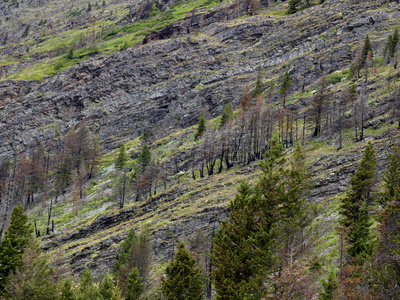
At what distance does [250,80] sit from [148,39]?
201 feet

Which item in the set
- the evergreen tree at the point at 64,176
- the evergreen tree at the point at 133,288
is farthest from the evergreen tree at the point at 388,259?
the evergreen tree at the point at 64,176

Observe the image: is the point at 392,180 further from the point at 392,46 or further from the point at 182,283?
the point at 392,46

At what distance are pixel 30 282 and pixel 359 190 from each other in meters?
28.9

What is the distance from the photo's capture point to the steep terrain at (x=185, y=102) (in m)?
45.2

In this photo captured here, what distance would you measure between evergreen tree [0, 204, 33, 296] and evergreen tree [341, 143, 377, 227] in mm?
27897

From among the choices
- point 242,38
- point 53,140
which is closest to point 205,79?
point 242,38

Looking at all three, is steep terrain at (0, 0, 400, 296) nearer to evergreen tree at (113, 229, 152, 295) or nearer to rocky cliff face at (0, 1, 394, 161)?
rocky cliff face at (0, 1, 394, 161)

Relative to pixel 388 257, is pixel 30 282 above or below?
below

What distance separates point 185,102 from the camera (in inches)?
4001

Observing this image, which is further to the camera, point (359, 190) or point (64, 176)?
point (64, 176)

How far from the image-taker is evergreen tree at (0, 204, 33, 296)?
82.5 feet

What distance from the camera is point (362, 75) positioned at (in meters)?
71.2

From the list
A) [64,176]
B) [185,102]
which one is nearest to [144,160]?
[64,176]

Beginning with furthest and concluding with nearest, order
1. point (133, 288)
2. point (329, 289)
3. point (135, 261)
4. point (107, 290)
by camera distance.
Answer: point (135, 261) → point (107, 290) → point (133, 288) → point (329, 289)
